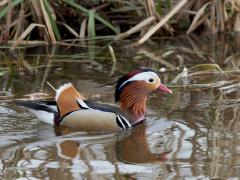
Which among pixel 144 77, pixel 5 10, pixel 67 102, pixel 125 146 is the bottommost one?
pixel 125 146

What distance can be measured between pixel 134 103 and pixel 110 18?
133 inches

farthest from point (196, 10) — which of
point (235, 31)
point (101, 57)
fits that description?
point (101, 57)

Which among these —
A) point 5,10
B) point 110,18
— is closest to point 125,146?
point 5,10

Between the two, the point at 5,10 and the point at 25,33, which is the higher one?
the point at 5,10

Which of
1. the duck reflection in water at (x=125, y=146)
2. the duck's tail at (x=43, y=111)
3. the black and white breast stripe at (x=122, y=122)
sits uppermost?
the duck's tail at (x=43, y=111)

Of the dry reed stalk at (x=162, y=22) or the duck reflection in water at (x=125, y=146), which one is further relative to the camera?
the dry reed stalk at (x=162, y=22)

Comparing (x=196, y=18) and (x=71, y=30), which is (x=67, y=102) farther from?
(x=196, y=18)

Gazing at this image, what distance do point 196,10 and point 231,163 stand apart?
4.64 meters

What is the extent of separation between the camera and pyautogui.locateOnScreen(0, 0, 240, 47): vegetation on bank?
27.1 feet

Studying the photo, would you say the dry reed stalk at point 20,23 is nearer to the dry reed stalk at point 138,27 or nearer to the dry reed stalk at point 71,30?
the dry reed stalk at point 71,30

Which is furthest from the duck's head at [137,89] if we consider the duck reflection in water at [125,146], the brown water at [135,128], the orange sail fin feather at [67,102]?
the orange sail fin feather at [67,102]

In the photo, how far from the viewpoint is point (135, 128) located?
587 cm

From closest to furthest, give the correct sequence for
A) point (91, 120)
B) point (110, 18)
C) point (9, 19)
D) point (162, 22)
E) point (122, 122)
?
1. point (91, 120)
2. point (122, 122)
3. point (9, 19)
4. point (162, 22)
5. point (110, 18)

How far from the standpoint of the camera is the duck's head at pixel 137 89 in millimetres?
6020
